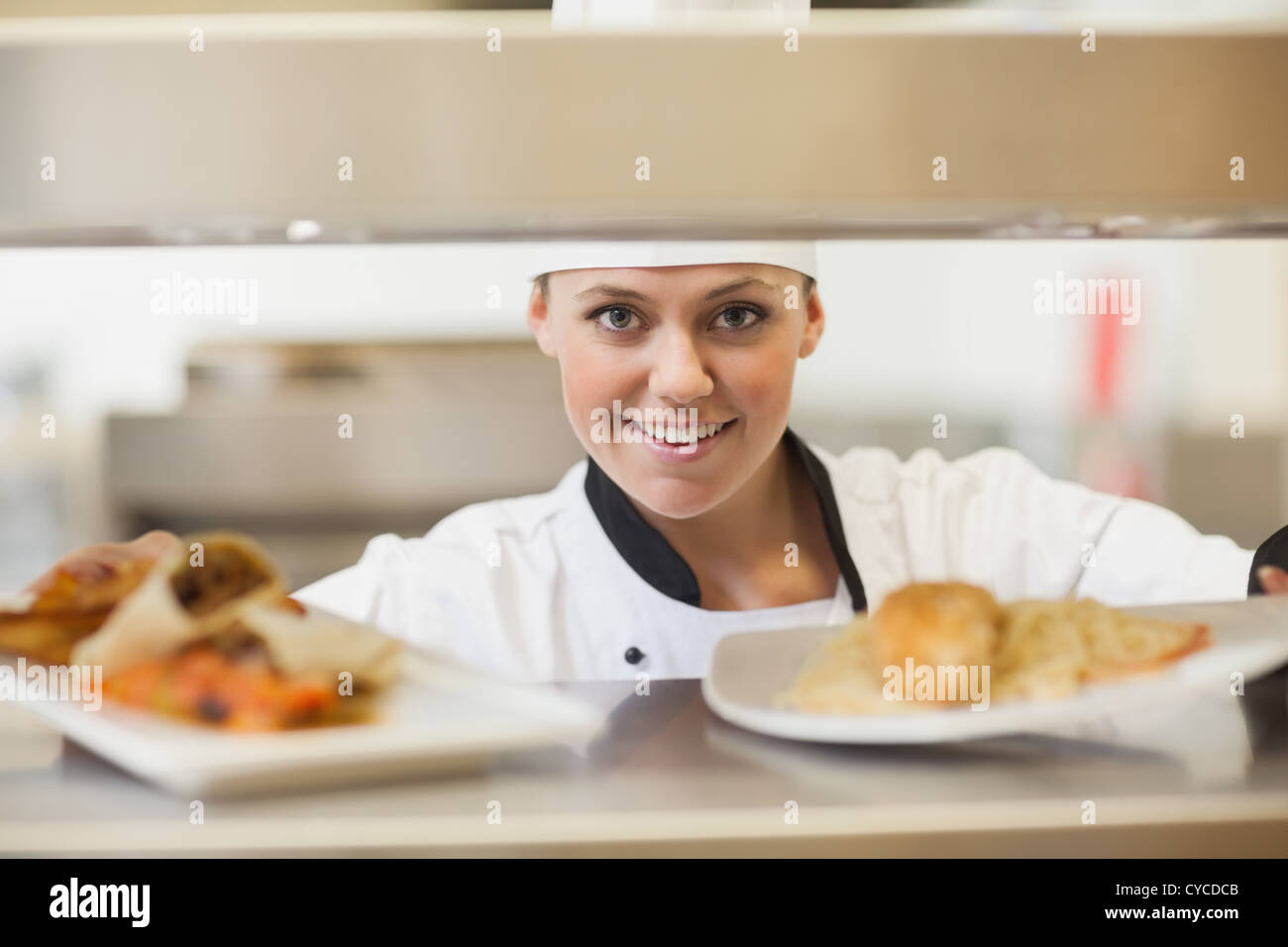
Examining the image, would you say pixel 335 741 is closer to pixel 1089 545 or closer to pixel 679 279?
pixel 679 279

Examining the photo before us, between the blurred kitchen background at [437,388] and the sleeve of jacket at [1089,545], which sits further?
the blurred kitchen background at [437,388]

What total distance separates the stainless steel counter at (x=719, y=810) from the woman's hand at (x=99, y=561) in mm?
123

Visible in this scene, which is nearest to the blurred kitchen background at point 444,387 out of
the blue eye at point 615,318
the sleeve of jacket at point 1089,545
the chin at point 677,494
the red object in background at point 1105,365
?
the red object in background at point 1105,365

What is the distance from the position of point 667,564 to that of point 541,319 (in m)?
0.28

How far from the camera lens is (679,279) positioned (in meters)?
0.71

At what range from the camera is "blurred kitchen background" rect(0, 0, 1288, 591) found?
1.37 meters

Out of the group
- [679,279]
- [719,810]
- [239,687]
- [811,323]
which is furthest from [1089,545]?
[239,687]

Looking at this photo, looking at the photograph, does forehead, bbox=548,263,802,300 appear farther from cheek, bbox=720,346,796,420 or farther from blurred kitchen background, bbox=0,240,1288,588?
blurred kitchen background, bbox=0,240,1288,588

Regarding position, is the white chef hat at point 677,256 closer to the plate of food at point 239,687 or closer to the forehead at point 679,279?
the forehead at point 679,279

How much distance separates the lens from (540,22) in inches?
16.5

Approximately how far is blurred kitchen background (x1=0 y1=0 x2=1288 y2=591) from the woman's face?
46cm

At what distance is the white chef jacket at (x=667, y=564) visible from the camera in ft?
3.25

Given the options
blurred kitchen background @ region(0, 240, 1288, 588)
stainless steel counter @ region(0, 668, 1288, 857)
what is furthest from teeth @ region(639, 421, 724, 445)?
blurred kitchen background @ region(0, 240, 1288, 588)

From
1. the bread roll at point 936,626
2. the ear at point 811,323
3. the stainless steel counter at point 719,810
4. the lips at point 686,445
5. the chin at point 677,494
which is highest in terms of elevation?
the ear at point 811,323
